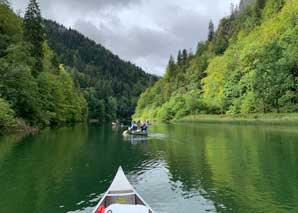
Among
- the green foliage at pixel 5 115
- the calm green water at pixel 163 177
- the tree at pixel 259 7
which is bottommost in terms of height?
the calm green water at pixel 163 177

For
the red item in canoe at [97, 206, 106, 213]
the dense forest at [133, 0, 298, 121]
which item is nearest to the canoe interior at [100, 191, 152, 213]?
the red item in canoe at [97, 206, 106, 213]

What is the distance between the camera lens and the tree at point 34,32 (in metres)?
77.2

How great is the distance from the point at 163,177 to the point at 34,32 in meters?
64.9

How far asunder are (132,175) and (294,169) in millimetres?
11320

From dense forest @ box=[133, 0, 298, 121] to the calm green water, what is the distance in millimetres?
55848

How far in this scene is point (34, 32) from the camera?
256 ft

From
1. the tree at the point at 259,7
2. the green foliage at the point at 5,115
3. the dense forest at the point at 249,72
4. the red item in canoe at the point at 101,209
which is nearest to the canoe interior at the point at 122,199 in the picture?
the red item in canoe at the point at 101,209

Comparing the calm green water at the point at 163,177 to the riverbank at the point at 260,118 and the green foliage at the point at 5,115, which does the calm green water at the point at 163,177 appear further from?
the riverbank at the point at 260,118

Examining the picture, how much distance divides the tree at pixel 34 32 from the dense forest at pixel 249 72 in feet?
184

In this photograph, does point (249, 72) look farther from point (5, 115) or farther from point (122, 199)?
point (122, 199)

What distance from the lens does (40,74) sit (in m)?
74.3

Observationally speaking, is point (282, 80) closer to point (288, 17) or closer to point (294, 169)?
point (288, 17)

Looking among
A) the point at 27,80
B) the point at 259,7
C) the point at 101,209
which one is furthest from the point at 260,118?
the point at 259,7

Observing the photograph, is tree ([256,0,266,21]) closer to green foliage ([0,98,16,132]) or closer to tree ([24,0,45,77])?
tree ([24,0,45,77])
